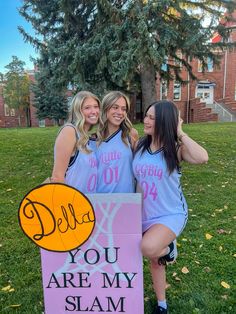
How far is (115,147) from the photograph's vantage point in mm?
2469

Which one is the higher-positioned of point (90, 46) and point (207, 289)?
point (90, 46)

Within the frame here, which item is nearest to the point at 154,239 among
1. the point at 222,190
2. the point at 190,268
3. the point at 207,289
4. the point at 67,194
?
the point at 67,194

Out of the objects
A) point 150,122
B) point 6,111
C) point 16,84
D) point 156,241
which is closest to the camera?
point 156,241

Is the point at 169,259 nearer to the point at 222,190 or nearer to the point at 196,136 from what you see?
the point at 222,190

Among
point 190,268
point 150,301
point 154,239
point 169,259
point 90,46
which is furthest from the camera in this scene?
point 90,46

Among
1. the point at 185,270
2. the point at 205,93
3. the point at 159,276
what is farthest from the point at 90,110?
the point at 205,93

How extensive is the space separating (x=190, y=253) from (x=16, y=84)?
103 feet

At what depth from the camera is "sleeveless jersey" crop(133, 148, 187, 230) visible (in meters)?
2.23

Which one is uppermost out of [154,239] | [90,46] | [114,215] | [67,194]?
[90,46]

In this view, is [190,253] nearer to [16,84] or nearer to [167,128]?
[167,128]

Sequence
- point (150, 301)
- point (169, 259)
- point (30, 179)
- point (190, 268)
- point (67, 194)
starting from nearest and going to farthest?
point (67, 194) < point (169, 259) < point (150, 301) < point (190, 268) < point (30, 179)

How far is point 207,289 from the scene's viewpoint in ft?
9.37

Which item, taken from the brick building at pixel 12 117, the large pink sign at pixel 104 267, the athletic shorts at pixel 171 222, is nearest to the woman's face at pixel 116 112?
the large pink sign at pixel 104 267

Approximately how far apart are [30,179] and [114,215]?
4659 mm
